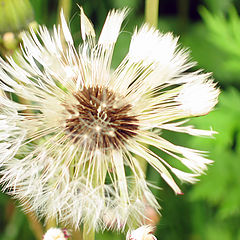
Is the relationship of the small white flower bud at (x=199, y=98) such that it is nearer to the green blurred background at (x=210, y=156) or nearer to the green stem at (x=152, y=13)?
the green stem at (x=152, y=13)

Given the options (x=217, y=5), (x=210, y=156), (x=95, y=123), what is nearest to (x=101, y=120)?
(x=95, y=123)

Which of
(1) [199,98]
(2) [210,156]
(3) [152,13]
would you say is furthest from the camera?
(2) [210,156]

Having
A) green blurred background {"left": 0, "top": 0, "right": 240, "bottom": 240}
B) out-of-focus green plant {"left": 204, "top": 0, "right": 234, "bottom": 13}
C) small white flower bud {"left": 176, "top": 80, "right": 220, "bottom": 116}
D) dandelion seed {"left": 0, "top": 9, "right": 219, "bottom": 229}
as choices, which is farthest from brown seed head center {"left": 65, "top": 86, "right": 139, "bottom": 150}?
out-of-focus green plant {"left": 204, "top": 0, "right": 234, "bottom": 13}

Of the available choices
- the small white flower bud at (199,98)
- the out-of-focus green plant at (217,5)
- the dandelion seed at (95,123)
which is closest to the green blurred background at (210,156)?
the out-of-focus green plant at (217,5)

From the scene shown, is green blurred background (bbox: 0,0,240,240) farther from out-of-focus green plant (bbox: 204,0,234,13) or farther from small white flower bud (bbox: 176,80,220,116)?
small white flower bud (bbox: 176,80,220,116)

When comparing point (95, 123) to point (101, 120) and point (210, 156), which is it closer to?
point (101, 120)

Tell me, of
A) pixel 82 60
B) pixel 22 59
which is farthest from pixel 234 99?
pixel 22 59
